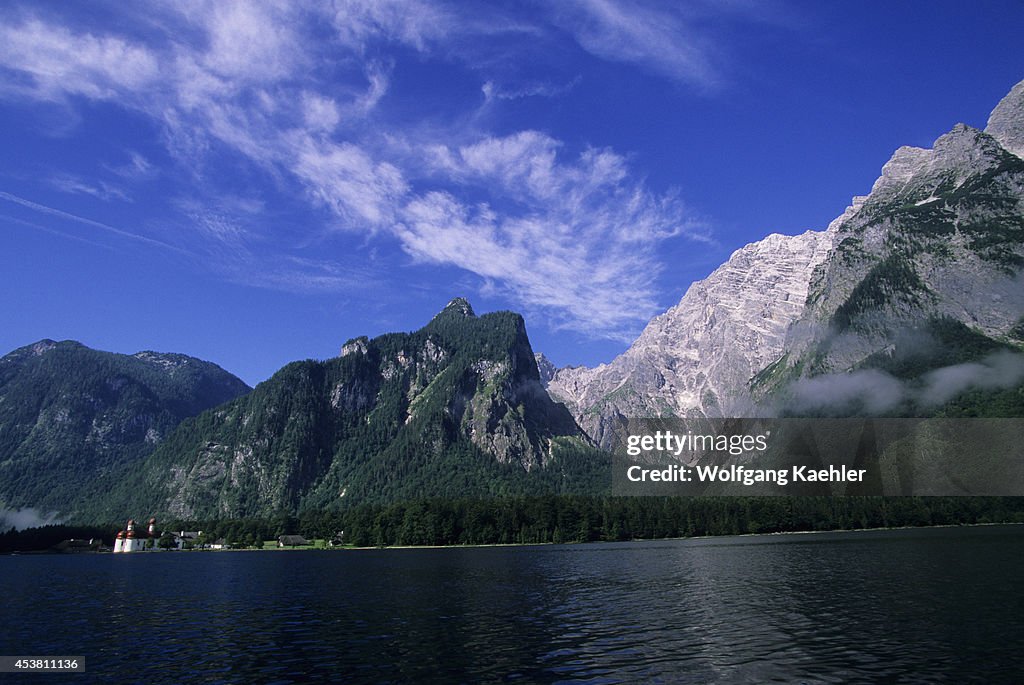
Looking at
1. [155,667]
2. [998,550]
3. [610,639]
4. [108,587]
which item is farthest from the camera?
[998,550]

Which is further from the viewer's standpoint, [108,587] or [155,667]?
[108,587]

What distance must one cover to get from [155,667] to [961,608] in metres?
73.5

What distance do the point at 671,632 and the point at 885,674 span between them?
779 inches

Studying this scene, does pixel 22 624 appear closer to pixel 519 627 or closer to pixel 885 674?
pixel 519 627

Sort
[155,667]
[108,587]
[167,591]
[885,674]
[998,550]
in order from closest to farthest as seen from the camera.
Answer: [885,674] < [155,667] < [167,591] < [108,587] < [998,550]

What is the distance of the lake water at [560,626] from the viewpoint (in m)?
44.1

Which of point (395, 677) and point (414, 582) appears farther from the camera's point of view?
point (414, 582)

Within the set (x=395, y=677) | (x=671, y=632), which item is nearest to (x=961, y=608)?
(x=671, y=632)

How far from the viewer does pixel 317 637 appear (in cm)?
5872

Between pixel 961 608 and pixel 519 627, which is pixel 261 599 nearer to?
pixel 519 627

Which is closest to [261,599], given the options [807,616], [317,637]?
[317,637]

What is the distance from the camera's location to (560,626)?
6169 centimetres

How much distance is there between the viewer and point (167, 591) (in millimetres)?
105312

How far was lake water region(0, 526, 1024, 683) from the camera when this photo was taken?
4409 cm
